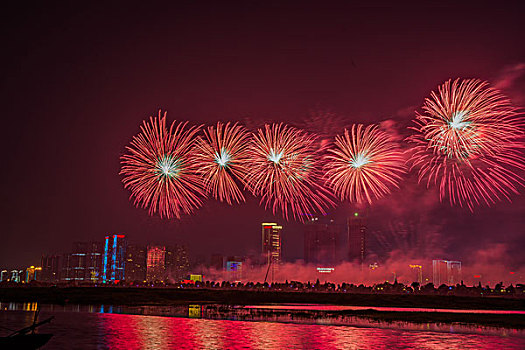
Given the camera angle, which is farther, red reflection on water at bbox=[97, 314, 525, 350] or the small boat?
red reflection on water at bbox=[97, 314, 525, 350]

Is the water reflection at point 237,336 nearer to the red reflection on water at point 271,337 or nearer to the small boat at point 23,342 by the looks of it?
the red reflection on water at point 271,337

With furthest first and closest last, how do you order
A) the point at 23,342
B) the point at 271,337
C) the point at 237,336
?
the point at 237,336 → the point at 271,337 → the point at 23,342

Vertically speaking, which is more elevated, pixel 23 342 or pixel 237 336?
pixel 23 342

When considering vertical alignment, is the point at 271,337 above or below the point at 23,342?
below

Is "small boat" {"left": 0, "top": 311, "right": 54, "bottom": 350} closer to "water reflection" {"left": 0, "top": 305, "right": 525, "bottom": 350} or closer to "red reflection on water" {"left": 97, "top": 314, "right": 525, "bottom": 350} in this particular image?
"water reflection" {"left": 0, "top": 305, "right": 525, "bottom": 350}

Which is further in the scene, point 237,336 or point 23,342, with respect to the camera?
point 237,336

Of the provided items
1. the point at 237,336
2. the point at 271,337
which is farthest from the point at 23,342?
the point at 271,337

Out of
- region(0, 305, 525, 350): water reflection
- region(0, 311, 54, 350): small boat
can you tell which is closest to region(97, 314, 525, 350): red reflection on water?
region(0, 305, 525, 350): water reflection

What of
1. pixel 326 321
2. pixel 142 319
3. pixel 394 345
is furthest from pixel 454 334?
pixel 142 319

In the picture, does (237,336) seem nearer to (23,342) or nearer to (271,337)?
(271,337)

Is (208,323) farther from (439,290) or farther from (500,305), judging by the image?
(439,290)

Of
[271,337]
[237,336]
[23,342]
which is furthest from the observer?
[237,336]
